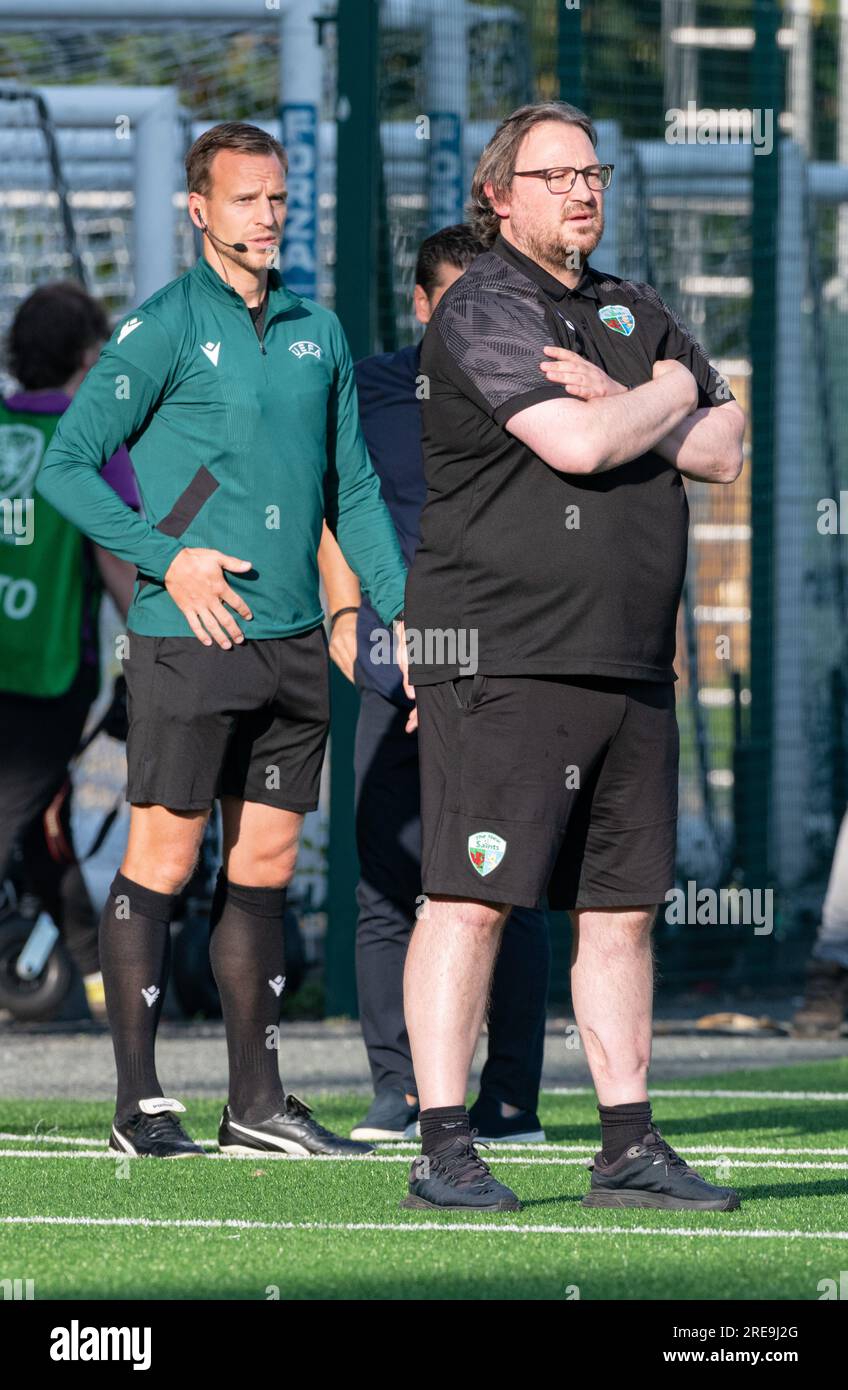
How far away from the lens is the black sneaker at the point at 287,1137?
18.4ft

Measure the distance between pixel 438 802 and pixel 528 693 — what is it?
29cm

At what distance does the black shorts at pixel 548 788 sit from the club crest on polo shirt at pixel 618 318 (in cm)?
73

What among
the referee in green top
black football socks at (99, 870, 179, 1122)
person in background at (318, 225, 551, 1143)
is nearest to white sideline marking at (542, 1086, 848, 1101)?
person in background at (318, 225, 551, 1143)

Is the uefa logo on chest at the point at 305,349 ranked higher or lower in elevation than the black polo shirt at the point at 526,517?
higher

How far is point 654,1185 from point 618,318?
5.69 ft

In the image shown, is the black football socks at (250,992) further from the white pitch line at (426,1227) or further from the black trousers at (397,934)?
the white pitch line at (426,1227)

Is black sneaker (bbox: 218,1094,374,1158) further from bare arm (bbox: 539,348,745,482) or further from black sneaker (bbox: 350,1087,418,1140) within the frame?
bare arm (bbox: 539,348,745,482)

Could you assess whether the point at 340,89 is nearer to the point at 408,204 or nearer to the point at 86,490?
the point at 408,204

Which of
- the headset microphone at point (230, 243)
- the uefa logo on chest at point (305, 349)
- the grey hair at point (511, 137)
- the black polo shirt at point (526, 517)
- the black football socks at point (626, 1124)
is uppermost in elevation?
the grey hair at point (511, 137)

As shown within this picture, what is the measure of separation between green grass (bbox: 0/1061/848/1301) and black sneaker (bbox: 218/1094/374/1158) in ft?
0.42

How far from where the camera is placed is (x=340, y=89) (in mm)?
9594

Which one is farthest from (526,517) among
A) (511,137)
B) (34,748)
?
(34,748)

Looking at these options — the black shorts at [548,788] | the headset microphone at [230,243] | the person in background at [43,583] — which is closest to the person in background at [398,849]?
the headset microphone at [230,243]
